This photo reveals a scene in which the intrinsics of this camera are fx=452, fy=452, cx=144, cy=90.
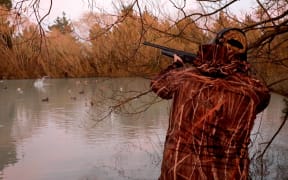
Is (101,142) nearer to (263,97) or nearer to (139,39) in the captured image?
(139,39)

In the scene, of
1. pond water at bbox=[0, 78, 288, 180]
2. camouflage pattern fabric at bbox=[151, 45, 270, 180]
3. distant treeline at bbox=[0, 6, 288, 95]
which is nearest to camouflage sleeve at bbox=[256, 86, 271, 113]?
camouflage pattern fabric at bbox=[151, 45, 270, 180]

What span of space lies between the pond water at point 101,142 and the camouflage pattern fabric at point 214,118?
2228 millimetres

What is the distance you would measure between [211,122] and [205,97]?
0.09 meters

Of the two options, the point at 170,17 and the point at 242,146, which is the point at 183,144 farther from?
the point at 170,17

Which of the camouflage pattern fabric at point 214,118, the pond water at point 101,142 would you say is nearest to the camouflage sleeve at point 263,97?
the camouflage pattern fabric at point 214,118

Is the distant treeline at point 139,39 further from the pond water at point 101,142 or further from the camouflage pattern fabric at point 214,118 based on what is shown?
the camouflage pattern fabric at point 214,118

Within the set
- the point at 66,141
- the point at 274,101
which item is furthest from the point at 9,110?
the point at 274,101

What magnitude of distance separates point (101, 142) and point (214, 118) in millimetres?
7283

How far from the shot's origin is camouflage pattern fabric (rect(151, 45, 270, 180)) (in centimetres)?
159

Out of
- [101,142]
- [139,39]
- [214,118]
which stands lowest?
[101,142]

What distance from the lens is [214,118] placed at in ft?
5.24

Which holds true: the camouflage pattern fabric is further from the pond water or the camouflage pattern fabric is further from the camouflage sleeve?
the pond water

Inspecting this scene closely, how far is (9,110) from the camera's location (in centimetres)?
1466

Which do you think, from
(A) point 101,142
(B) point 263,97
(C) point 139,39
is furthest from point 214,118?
(A) point 101,142
